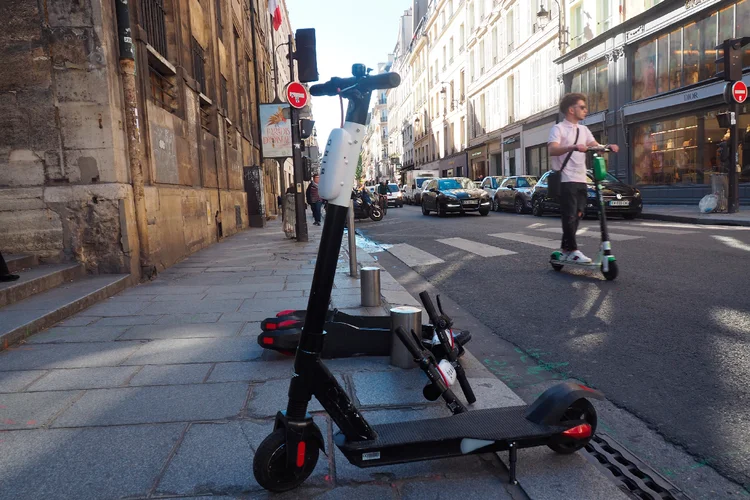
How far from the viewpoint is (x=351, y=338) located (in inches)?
137

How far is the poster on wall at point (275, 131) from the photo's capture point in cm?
1295

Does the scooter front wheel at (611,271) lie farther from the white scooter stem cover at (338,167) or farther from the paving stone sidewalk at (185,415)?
the white scooter stem cover at (338,167)

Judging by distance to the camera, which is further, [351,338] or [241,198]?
[241,198]

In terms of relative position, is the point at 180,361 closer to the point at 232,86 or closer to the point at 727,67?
the point at 727,67

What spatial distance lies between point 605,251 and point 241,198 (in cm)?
1302

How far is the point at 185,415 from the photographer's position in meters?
2.65

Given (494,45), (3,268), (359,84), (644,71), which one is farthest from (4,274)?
(494,45)

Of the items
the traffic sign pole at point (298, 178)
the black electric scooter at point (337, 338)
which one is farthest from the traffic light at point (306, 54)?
the black electric scooter at point (337, 338)

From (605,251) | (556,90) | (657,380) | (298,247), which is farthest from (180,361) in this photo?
(556,90)

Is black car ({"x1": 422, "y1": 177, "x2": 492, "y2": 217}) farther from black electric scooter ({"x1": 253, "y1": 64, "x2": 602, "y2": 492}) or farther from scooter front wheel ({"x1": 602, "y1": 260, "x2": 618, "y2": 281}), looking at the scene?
black electric scooter ({"x1": 253, "y1": 64, "x2": 602, "y2": 492})

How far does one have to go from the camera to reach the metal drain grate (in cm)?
193

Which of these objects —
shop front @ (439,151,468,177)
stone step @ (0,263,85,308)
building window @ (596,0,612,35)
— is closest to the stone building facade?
stone step @ (0,263,85,308)

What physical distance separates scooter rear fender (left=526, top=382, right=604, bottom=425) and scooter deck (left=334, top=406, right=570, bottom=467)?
29 mm

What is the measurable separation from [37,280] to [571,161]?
562 centimetres
